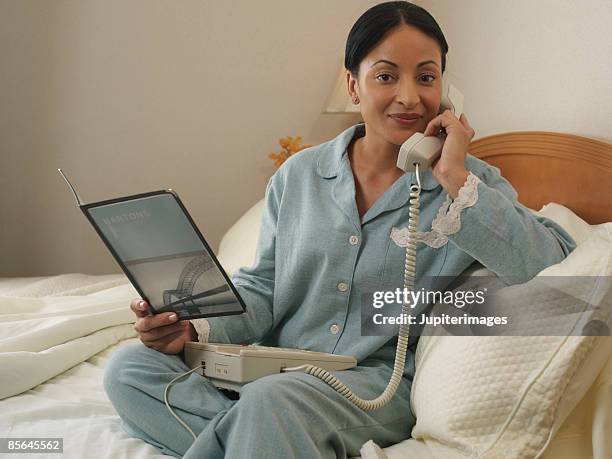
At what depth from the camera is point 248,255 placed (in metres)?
2.22

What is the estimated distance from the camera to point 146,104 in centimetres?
299

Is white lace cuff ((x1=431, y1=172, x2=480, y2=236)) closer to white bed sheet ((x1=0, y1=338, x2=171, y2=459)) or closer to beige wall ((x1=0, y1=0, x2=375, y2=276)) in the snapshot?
white bed sheet ((x1=0, y1=338, x2=171, y2=459))

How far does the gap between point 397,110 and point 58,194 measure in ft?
6.32

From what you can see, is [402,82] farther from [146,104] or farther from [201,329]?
[146,104]

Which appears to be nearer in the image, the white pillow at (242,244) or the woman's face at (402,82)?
the woman's face at (402,82)

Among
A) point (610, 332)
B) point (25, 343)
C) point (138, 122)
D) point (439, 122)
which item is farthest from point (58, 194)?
point (610, 332)

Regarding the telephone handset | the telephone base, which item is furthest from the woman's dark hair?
the telephone base

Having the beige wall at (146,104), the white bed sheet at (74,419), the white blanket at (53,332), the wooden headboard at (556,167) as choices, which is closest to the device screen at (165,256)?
the white bed sheet at (74,419)

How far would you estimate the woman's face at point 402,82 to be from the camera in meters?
1.43

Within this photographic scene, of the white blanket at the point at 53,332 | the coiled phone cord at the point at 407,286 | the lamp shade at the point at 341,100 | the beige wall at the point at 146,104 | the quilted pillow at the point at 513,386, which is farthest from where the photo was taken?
the beige wall at the point at 146,104

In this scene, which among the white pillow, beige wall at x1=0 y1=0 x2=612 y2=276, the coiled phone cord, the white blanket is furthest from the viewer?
beige wall at x1=0 y1=0 x2=612 y2=276

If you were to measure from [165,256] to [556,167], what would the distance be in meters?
1.01

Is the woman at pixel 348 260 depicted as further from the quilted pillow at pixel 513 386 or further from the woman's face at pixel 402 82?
the quilted pillow at pixel 513 386

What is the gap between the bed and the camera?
3.63ft
